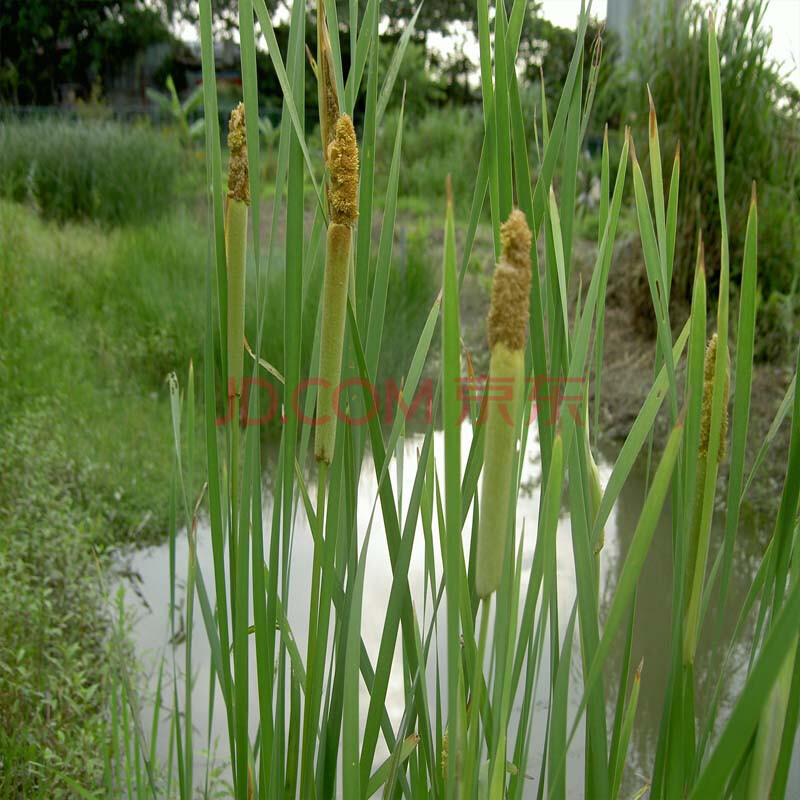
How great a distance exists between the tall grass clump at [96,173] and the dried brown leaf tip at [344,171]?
3.58m

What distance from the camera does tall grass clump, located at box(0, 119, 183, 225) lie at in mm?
3738

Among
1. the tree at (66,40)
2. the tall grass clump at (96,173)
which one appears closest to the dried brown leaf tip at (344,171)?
the tall grass clump at (96,173)

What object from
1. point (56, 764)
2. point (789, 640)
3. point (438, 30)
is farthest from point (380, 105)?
point (438, 30)

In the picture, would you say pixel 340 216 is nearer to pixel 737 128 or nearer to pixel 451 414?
pixel 451 414

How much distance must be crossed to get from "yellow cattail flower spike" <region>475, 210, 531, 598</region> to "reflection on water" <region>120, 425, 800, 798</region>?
2.97 feet

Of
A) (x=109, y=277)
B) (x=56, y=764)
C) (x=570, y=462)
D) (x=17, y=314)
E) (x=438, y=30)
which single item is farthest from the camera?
(x=438, y=30)

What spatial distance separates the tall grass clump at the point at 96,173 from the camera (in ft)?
12.3

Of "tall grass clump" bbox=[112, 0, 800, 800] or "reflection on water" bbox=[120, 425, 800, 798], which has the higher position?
"tall grass clump" bbox=[112, 0, 800, 800]

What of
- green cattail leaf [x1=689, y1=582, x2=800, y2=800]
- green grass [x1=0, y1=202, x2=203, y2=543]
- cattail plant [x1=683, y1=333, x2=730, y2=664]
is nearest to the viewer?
green cattail leaf [x1=689, y1=582, x2=800, y2=800]

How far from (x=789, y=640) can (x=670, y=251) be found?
0.21 meters

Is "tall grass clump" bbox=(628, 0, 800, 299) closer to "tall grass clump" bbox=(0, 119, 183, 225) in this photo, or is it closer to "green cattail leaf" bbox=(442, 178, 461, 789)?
"tall grass clump" bbox=(0, 119, 183, 225)

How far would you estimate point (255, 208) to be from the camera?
0.30 metres

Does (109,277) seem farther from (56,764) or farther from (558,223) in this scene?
(558,223)

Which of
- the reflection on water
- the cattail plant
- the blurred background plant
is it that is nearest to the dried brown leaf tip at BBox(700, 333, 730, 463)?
the cattail plant
